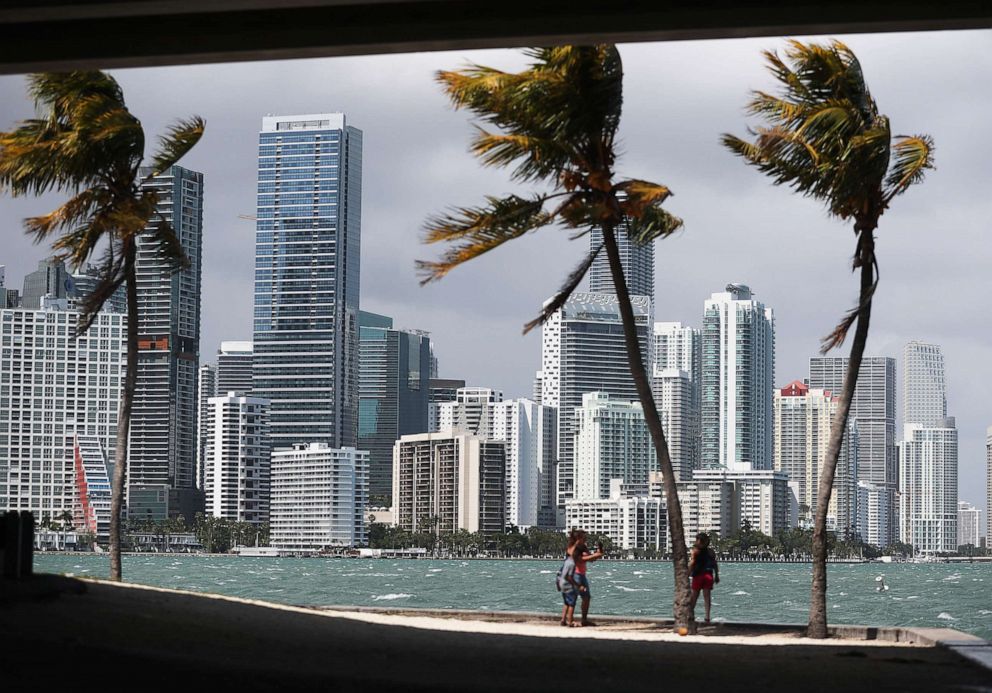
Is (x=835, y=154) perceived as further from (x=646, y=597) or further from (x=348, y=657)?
(x=646, y=597)

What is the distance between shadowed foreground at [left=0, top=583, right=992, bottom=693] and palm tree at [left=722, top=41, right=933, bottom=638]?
4447 millimetres

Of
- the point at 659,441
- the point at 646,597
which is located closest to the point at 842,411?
the point at 659,441

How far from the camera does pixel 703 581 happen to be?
19.7 meters

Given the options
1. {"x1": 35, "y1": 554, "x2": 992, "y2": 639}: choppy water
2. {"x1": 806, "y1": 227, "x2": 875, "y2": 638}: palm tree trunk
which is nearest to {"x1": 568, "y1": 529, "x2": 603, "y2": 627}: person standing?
{"x1": 806, "y1": 227, "x2": 875, "y2": 638}: palm tree trunk

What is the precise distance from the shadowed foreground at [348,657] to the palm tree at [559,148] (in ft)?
15.4

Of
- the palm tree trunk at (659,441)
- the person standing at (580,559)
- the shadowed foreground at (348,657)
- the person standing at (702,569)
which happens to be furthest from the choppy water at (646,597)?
the shadowed foreground at (348,657)

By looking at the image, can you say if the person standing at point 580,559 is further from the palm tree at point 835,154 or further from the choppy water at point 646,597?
the choppy water at point 646,597

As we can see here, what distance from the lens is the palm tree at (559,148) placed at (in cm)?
1933

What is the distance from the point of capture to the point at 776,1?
13.5 m

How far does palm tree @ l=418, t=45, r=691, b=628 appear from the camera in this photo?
63.4 feet

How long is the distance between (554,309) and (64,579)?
26.8 feet

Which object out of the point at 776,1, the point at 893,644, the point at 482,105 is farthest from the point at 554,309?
the point at 776,1

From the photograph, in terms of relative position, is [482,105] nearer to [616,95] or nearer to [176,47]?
[616,95]

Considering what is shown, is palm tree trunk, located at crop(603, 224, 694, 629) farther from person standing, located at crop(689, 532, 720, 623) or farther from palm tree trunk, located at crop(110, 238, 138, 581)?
palm tree trunk, located at crop(110, 238, 138, 581)
